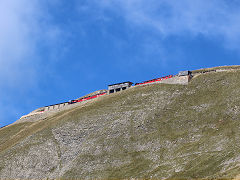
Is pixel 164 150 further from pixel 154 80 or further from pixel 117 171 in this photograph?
pixel 154 80

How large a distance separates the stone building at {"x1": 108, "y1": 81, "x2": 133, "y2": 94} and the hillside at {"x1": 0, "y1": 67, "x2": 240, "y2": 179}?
1183 cm

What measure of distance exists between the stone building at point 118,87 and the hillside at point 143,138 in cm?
1183

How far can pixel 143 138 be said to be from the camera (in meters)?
86.4

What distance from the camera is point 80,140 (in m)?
94.8

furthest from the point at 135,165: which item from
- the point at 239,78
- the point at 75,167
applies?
the point at 239,78

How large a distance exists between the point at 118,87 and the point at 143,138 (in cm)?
4266

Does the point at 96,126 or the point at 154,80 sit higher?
the point at 154,80

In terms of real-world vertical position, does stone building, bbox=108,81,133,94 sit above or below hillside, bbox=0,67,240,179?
above

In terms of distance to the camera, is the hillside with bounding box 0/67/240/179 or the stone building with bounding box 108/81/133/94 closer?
the hillside with bounding box 0/67/240/179

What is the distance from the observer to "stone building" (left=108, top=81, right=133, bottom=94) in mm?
125775

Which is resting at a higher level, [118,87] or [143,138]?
[118,87]

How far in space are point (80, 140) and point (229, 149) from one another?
134ft

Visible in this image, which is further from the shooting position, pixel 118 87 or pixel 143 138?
pixel 118 87

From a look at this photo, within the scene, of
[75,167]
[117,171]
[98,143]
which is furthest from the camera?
[98,143]
